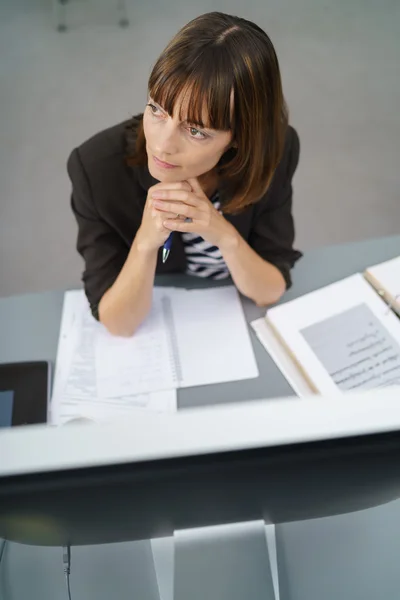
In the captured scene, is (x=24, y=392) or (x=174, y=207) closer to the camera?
(x=174, y=207)

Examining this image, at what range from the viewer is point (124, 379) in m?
0.90

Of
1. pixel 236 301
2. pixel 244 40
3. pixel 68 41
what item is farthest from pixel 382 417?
pixel 68 41

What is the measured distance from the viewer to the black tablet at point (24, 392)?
2.76ft

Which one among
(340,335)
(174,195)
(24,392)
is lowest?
(24,392)

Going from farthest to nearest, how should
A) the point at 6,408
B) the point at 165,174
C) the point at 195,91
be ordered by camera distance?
the point at 6,408 < the point at 165,174 < the point at 195,91

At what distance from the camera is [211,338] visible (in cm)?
94

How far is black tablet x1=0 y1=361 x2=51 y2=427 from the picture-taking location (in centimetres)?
84

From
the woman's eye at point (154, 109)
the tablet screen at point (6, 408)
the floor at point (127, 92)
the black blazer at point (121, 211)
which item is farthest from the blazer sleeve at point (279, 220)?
the tablet screen at point (6, 408)

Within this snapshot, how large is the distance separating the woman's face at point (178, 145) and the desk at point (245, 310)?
32 centimetres

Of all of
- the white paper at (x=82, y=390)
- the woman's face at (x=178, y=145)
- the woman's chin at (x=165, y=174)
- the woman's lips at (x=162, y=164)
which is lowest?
the white paper at (x=82, y=390)

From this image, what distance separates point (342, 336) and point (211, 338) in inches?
7.8

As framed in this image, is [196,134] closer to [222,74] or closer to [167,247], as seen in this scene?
[222,74]

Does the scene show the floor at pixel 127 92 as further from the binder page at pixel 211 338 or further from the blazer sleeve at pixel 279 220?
the binder page at pixel 211 338

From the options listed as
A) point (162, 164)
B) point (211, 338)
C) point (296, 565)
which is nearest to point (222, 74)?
point (162, 164)
